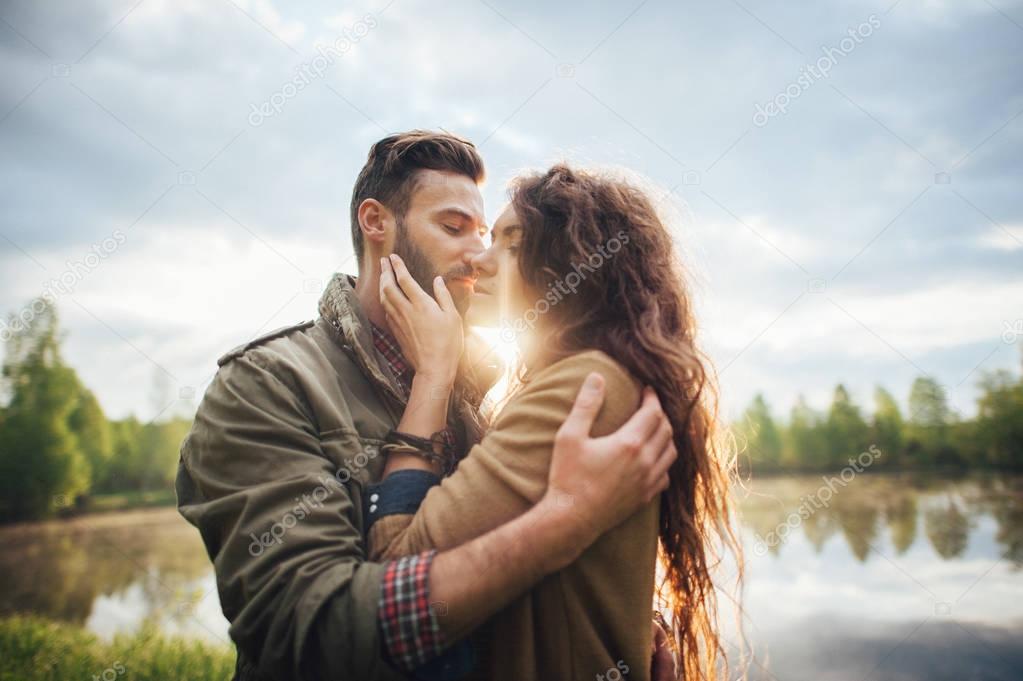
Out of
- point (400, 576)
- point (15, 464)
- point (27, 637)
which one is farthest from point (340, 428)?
point (15, 464)

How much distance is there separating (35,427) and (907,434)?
4396 centimetres

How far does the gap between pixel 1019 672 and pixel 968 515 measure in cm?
2329

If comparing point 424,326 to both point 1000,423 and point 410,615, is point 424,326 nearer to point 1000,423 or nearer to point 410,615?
point 410,615

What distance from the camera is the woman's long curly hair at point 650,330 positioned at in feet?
6.05

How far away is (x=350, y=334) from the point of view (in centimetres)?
228

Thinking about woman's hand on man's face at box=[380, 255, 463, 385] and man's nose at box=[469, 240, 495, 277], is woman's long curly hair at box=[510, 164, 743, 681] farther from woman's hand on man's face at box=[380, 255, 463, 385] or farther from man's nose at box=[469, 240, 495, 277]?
woman's hand on man's face at box=[380, 255, 463, 385]

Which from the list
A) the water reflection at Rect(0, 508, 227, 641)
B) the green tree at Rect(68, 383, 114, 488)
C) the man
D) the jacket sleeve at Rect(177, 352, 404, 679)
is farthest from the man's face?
the green tree at Rect(68, 383, 114, 488)

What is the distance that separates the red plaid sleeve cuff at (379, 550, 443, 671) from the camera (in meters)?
1.46

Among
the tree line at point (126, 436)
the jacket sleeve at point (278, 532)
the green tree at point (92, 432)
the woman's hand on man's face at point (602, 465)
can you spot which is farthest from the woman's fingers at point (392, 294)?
the green tree at point (92, 432)

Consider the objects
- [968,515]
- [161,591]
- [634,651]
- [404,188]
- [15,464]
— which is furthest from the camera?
[968,515]

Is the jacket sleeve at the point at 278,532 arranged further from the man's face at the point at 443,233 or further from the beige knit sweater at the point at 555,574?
the man's face at the point at 443,233

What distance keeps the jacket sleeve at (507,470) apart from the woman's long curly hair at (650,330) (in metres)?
0.14

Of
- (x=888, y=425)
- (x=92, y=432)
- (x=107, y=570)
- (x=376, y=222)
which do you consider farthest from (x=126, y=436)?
(x=888, y=425)

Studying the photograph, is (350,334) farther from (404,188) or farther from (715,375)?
(715,375)
